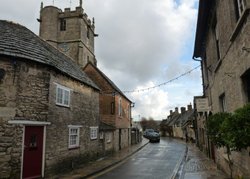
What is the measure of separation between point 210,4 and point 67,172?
11.0 metres

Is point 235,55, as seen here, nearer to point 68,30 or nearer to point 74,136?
point 74,136

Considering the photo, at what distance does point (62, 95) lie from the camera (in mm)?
14516

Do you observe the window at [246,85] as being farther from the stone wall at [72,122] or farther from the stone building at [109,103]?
the stone building at [109,103]

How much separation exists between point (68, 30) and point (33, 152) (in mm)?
36323

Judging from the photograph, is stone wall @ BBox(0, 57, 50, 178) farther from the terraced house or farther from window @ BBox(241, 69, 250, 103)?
window @ BBox(241, 69, 250, 103)

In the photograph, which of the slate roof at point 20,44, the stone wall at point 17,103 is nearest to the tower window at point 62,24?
the slate roof at point 20,44

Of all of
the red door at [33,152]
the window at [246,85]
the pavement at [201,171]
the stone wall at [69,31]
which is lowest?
the pavement at [201,171]

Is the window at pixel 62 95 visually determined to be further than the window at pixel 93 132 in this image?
No

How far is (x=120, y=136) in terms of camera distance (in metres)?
29.4

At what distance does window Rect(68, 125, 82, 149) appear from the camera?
1532cm

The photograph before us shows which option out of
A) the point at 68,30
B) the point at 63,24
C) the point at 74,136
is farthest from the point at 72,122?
the point at 63,24

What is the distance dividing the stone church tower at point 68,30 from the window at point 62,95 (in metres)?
28.0

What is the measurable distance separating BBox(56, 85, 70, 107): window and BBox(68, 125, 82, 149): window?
1.53 metres

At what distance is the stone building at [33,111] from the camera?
1111 centimetres
